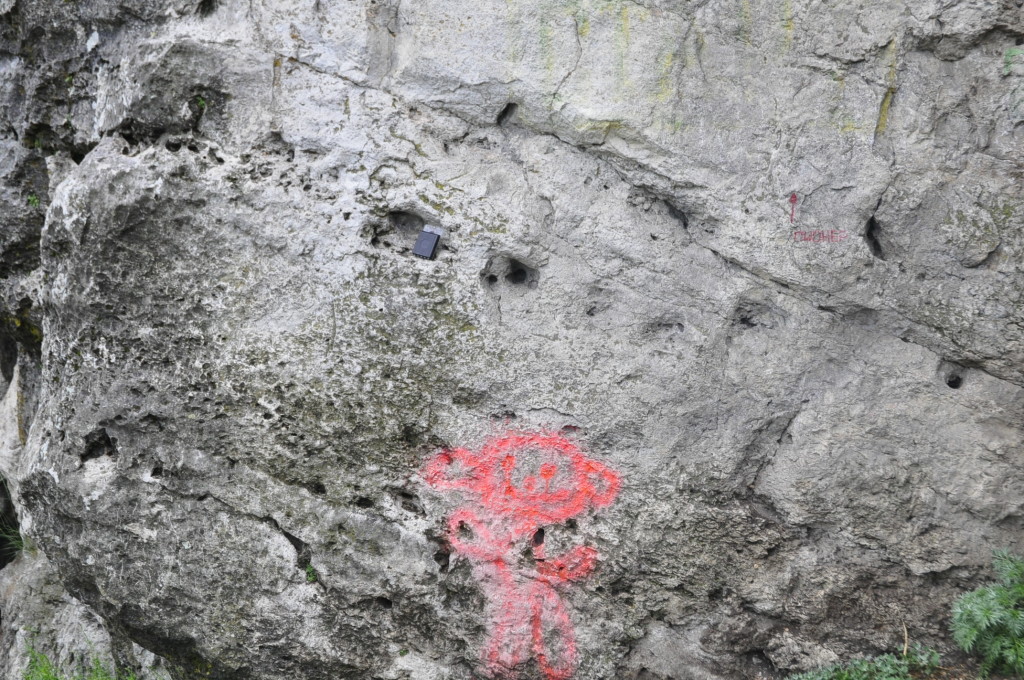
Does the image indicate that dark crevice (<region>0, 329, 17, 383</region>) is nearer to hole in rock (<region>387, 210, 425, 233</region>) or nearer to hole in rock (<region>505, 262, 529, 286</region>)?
hole in rock (<region>387, 210, 425, 233</region>)

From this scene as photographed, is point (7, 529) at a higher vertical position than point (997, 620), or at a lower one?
lower

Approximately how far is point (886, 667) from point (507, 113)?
2489 mm

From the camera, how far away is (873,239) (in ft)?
10.4

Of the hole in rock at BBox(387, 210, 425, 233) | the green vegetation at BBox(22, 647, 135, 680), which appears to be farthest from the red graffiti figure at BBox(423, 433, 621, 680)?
the green vegetation at BBox(22, 647, 135, 680)

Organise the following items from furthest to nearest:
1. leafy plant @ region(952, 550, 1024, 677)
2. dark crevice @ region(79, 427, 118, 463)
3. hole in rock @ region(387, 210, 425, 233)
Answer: dark crevice @ region(79, 427, 118, 463) < hole in rock @ region(387, 210, 425, 233) < leafy plant @ region(952, 550, 1024, 677)

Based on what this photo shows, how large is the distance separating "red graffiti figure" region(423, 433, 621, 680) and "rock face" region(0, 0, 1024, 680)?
0.06ft

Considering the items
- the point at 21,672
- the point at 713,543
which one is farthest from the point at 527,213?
the point at 21,672

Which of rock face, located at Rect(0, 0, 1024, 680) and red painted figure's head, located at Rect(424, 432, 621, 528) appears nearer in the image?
rock face, located at Rect(0, 0, 1024, 680)

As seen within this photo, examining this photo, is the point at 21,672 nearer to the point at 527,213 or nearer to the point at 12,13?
the point at 12,13

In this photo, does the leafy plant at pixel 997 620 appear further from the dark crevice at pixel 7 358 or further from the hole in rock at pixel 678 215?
the dark crevice at pixel 7 358

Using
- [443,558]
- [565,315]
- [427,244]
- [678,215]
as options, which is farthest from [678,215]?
[443,558]

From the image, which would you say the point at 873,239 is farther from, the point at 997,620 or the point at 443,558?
the point at 443,558

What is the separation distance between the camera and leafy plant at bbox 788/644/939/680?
Result: 317 centimetres

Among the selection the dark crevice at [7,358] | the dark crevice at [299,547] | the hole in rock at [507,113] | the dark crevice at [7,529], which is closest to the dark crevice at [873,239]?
the hole in rock at [507,113]
